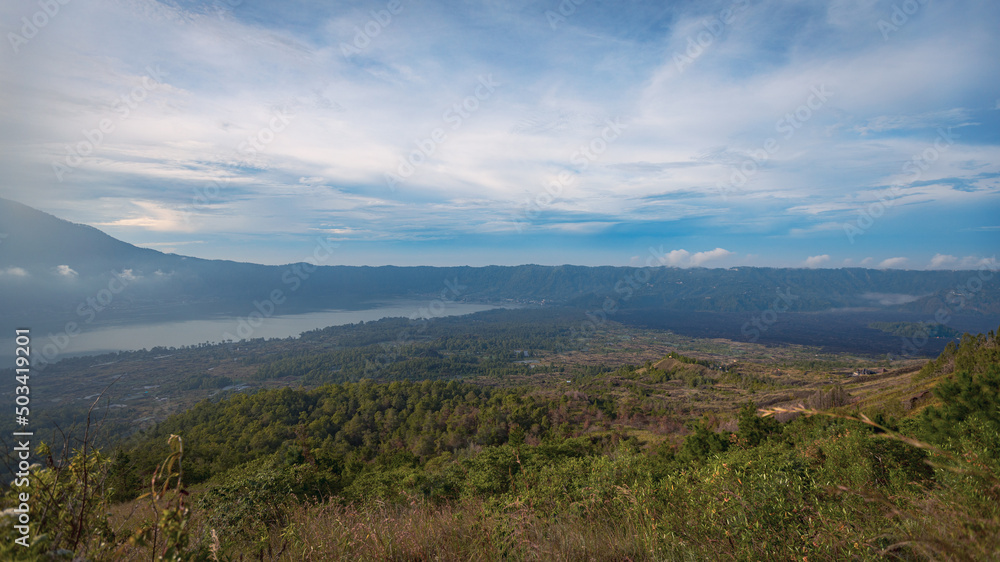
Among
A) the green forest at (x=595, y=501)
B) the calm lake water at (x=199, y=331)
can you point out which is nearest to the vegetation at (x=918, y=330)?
the green forest at (x=595, y=501)

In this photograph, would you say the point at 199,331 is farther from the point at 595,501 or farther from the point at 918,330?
the point at 918,330

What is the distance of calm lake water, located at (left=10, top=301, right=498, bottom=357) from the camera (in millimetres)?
79875

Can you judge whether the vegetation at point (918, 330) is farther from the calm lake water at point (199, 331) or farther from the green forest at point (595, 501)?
the calm lake water at point (199, 331)

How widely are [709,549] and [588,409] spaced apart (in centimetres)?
4329

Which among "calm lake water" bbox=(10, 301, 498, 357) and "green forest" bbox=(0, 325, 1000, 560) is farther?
"calm lake water" bbox=(10, 301, 498, 357)

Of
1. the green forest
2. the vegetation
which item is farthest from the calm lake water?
the vegetation

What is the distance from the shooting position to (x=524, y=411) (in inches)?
1506

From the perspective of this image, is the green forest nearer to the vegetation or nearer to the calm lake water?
the calm lake water

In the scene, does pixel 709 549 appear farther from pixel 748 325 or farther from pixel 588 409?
pixel 748 325

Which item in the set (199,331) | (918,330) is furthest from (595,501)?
(918,330)

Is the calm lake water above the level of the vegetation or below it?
above

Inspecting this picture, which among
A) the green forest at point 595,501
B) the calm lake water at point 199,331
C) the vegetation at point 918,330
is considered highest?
the green forest at point 595,501

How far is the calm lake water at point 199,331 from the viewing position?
262 feet

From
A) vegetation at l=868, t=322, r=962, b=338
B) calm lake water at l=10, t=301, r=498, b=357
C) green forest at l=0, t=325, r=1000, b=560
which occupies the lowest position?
vegetation at l=868, t=322, r=962, b=338
